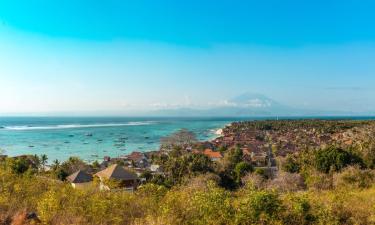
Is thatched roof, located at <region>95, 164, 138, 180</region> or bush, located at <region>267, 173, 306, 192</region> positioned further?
thatched roof, located at <region>95, 164, 138, 180</region>

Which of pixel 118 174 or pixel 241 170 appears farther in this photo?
pixel 241 170

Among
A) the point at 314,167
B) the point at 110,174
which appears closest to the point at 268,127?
the point at 314,167

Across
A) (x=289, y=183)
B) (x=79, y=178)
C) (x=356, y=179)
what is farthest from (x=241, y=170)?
(x=79, y=178)

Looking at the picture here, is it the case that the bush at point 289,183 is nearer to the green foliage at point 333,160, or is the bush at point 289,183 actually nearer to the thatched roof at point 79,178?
the green foliage at point 333,160

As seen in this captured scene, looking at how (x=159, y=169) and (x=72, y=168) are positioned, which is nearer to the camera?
(x=72, y=168)

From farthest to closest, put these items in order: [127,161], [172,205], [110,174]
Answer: [127,161] → [110,174] → [172,205]

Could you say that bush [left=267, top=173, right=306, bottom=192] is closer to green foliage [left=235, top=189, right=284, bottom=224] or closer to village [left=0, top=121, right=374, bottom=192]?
village [left=0, top=121, right=374, bottom=192]

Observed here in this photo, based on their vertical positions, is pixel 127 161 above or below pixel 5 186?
below

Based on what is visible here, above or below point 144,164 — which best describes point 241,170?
above

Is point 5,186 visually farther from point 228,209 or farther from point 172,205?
point 228,209

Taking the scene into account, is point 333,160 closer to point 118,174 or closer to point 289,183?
point 289,183

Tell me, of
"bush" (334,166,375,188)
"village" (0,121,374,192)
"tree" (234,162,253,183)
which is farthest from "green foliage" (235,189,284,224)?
"tree" (234,162,253,183)
